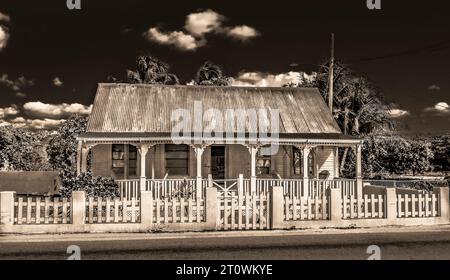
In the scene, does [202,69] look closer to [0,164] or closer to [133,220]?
[0,164]

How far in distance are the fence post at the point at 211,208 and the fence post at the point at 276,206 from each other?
1.48 m

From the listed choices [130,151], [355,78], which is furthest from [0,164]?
[355,78]

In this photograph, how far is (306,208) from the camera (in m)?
13.0

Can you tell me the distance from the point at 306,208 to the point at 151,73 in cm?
2719

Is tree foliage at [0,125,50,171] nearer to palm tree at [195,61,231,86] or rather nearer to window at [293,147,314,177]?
palm tree at [195,61,231,86]

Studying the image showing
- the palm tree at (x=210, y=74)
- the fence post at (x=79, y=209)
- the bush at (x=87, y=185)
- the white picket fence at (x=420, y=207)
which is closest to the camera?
the fence post at (x=79, y=209)

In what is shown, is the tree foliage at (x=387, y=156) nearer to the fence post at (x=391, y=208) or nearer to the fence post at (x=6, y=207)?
the fence post at (x=391, y=208)

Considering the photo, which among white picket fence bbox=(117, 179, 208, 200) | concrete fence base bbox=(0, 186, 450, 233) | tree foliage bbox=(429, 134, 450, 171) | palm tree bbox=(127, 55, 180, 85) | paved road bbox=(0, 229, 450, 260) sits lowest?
paved road bbox=(0, 229, 450, 260)

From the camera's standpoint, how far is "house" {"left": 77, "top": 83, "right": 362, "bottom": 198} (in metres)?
19.9

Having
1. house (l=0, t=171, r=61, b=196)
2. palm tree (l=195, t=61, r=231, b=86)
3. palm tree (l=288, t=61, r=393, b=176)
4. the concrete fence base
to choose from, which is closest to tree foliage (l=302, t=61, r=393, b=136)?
palm tree (l=288, t=61, r=393, b=176)

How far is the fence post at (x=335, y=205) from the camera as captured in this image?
12.9 m

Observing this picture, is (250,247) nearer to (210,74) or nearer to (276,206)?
(276,206)

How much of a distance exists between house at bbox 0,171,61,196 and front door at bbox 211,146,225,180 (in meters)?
7.10

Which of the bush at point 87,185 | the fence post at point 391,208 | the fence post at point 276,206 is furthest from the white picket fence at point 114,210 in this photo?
the fence post at point 391,208
